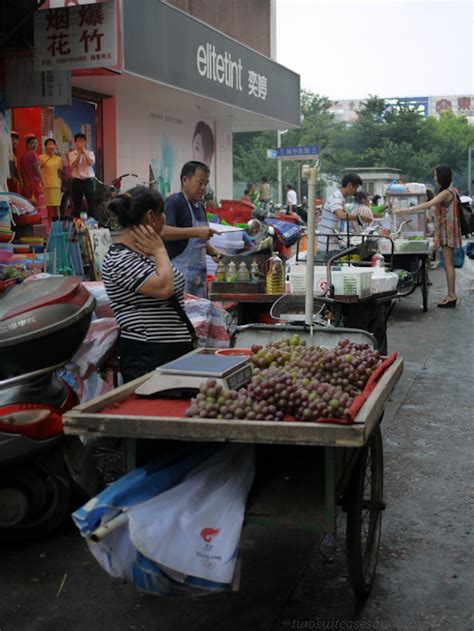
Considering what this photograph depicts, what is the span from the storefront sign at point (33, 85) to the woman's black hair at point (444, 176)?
5362mm

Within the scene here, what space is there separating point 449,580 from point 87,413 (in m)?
1.91

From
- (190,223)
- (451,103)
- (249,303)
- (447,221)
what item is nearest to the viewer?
(190,223)

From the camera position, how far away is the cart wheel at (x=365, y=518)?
3.44 m

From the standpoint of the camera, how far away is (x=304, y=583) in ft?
12.8

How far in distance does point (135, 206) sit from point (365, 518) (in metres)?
1.92

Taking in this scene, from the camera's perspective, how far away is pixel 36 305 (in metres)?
4.20

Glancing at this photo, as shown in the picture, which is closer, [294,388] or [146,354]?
[294,388]

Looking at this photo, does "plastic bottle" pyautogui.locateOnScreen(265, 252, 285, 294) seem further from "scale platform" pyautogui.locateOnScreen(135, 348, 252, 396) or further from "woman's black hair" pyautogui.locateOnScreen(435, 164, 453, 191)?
"woman's black hair" pyautogui.locateOnScreen(435, 164, 453, 191)

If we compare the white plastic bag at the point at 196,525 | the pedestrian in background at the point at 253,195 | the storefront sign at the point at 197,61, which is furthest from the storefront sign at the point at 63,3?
the pedestrian in background at the point at 253,195

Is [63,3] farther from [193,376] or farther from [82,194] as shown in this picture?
[193,376]

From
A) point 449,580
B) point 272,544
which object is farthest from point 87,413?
point 449,580

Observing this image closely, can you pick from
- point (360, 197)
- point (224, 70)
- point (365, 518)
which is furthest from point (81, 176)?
point (365, 518)

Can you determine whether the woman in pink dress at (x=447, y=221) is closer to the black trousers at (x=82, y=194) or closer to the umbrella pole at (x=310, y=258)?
the black trousers at (x=82, y=194)

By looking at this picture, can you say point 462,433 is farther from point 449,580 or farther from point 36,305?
point 36,305
